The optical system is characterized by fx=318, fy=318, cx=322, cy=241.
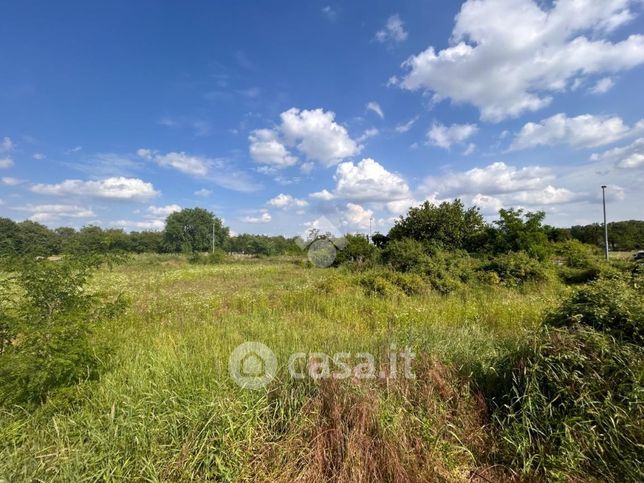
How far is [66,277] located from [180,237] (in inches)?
2912

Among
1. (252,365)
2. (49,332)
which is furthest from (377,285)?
(49,332)

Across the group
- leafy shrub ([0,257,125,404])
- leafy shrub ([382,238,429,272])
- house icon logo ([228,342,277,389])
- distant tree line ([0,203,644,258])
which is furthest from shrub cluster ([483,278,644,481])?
leafy shrub ([382,238,429,272])

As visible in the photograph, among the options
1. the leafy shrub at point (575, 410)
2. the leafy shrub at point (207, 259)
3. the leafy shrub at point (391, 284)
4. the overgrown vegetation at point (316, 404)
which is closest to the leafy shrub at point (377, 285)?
the leafy shrub at point (391, 284)

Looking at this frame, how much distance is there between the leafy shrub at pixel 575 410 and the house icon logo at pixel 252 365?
1875 mm

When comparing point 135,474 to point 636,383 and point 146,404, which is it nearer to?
point 146,404

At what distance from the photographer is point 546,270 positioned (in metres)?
10.7

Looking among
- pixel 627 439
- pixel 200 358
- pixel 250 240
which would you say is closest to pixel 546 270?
pixel 627 439

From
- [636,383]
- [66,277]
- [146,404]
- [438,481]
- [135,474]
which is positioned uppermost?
[66,277]

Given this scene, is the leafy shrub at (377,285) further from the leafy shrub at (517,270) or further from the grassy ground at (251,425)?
the grassy ground at (251,425)

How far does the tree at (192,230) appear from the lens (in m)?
70.2

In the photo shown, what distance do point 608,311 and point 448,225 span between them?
1508cm

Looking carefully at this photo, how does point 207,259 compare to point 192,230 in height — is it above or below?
below

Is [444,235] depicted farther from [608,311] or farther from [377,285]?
[608,311]

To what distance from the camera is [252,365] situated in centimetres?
300
